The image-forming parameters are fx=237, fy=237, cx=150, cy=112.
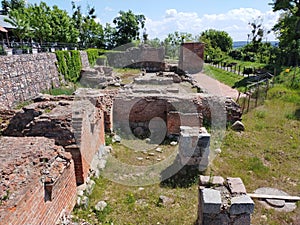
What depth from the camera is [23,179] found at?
358 centimetres

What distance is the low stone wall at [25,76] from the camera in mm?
11375

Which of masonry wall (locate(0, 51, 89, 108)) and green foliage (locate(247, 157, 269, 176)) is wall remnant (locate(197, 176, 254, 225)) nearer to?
green foliage (locate(247, 157, 269, 176))

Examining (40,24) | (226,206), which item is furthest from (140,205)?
(40,24)

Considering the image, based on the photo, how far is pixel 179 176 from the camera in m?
6.38

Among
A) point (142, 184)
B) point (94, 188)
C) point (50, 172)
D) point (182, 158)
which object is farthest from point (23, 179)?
point (182, 158)

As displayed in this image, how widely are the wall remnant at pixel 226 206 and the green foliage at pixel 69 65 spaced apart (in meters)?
16.3

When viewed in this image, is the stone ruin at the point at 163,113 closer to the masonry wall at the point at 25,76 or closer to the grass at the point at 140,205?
the grass at the point at 140,205

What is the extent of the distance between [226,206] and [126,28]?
147 ft

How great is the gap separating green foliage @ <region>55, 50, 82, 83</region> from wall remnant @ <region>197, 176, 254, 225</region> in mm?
16333

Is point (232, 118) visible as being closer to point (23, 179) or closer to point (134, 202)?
point (134, 202)

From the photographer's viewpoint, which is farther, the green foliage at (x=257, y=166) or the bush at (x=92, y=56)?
the bush at (x=92, y=56)

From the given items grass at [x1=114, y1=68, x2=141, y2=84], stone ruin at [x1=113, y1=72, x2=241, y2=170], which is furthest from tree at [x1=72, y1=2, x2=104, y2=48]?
stone ruin at [x1=113, y1=72, x2=241, y2=170]

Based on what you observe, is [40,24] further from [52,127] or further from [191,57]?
[52,127]

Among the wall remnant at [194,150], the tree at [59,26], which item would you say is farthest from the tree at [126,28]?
the wall remnant at [194,150]
